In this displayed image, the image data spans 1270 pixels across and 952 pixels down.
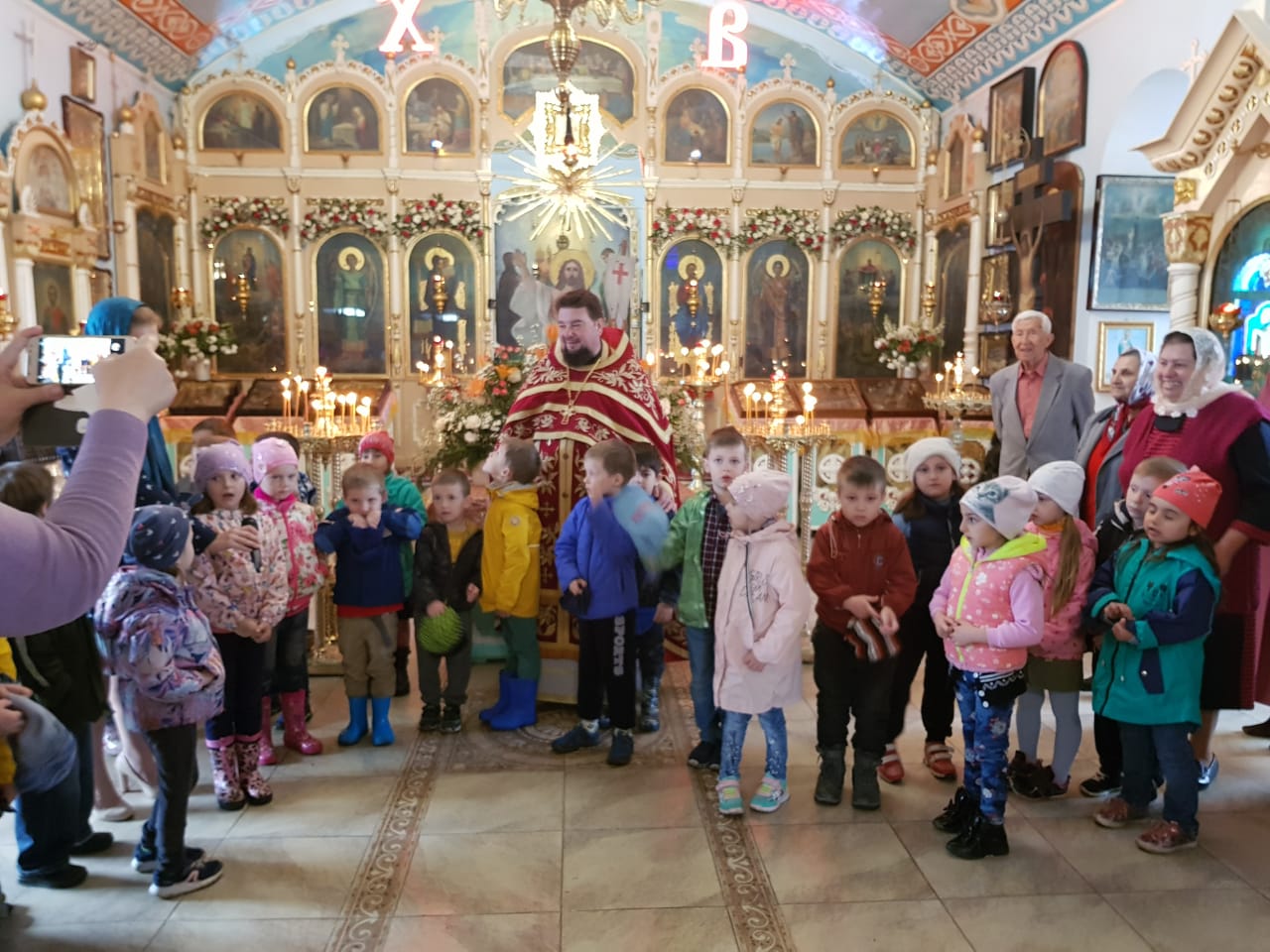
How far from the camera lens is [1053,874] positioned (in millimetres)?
3092

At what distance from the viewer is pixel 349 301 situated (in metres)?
12.9

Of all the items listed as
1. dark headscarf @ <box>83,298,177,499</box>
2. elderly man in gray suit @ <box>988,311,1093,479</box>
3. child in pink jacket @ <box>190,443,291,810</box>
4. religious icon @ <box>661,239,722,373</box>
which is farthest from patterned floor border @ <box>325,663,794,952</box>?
religious icon @ <box>661,239,722,373</box>

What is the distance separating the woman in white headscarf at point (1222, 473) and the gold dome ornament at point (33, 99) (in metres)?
9.77

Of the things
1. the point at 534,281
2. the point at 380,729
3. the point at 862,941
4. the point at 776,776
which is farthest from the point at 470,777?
the point at 534,281

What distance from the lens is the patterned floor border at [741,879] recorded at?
2.76 m

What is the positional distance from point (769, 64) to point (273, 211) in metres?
7.12

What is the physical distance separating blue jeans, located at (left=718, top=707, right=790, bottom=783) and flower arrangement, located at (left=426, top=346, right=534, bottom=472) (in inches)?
99.4

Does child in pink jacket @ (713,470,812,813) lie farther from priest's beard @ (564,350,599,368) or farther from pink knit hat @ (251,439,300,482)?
pink knit hat @ (251,439,300,482)

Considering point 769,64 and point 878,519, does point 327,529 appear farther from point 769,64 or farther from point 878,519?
point 769,64

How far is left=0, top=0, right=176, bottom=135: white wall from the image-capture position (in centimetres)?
866

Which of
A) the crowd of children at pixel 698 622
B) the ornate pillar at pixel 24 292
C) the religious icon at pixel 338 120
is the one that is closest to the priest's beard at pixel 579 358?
the crowd of children at pixel 698 622

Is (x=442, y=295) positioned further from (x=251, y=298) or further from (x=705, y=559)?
(x=705, y=559)

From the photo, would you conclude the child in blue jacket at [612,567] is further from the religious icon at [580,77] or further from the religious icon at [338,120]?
the religious icon at [338,120]

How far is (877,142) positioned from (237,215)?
883 cm
